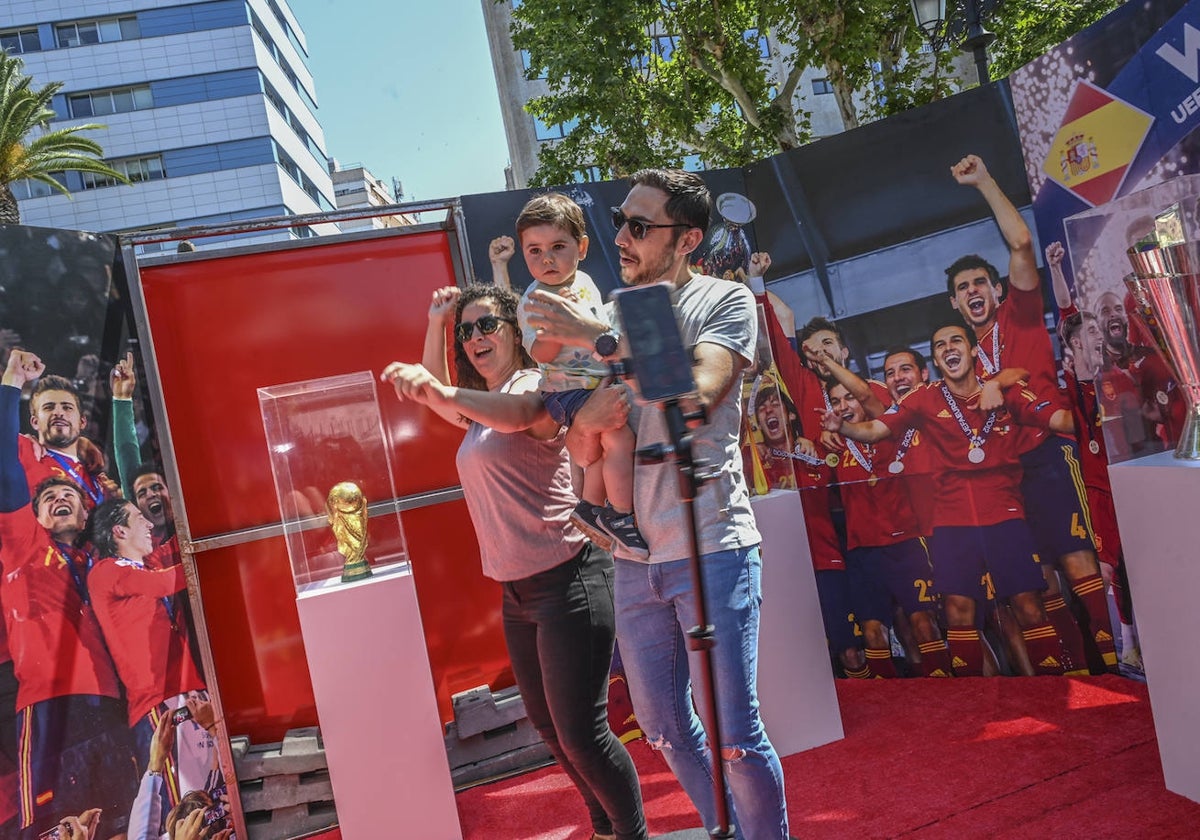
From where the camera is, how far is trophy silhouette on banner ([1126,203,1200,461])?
98.7 inches

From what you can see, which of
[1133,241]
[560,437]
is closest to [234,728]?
[560,437]

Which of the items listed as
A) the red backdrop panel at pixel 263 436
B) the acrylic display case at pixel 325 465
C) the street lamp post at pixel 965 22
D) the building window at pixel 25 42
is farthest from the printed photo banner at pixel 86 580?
the building window at pixel 25 42

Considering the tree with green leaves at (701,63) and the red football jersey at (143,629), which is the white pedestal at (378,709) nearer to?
the red football jersey at (143,629)

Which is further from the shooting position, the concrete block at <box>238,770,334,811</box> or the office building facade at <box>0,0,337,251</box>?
the office building facade at <box>0,0,337,251</box>

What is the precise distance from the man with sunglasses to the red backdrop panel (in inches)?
86.5

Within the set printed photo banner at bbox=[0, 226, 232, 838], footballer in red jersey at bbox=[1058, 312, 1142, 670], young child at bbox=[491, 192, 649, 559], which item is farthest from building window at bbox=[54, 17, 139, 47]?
footballer in red jersey at bbox=[1058, 312, 1142, 670]

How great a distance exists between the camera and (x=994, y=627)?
13.8ft

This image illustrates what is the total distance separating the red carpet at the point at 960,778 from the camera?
2.87 meters

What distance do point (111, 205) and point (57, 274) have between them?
117 feet

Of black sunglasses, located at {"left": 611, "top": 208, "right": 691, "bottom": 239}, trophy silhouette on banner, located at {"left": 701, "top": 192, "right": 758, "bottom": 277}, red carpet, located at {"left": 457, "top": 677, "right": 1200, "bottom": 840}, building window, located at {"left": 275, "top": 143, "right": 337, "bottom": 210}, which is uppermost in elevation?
building window, located at {"left": 275, "top": 143, "right": 337, "bottom": 210}

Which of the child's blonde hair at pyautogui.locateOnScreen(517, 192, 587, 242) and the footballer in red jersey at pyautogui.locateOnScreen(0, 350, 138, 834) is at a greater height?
the child's blonde hair at pyautogui.locateOnScreen(517, 192, 587, 242)

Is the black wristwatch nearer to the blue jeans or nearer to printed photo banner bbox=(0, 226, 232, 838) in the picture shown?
the blue jeans

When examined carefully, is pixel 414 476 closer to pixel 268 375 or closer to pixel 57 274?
pixel 268 375

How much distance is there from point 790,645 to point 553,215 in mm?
2184
